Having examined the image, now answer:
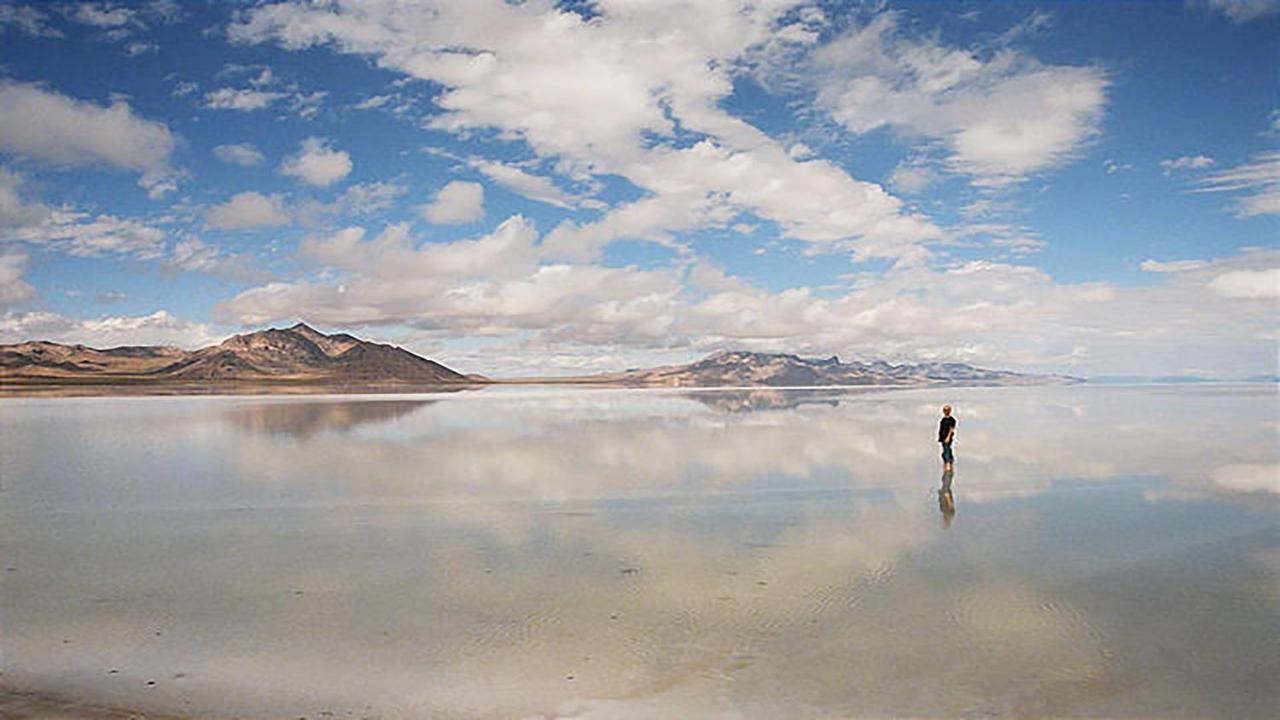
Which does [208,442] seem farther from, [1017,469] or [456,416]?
[1017,469]

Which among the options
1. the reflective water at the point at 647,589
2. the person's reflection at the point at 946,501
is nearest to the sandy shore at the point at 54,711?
the reflective water at the point at 647,589

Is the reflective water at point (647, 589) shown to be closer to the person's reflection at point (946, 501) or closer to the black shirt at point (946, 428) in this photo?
the person's reflection at point (946, 501)

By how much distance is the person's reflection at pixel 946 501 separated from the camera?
45.3ft

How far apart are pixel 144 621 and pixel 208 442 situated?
2254 cm

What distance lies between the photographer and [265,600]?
361 inches

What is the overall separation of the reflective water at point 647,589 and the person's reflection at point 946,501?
152 mm

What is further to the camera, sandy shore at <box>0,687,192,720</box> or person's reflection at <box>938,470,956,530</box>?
person's reflection at <box>938,470,956,530</box>


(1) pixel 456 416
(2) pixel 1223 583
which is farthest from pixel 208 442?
(2) pixel 1223 583

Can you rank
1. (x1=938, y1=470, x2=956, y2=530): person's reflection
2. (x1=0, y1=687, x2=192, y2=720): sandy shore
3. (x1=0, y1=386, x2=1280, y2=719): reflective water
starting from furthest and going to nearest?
(x1=938, y1=470, x2=956, y2=530): person's reflection < (x1=0, y1=386, x2=1280, y2=719): reflective water < (x1=0, y1=687, x2=192, y2=720): sandy shore

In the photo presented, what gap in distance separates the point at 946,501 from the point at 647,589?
28.0ft

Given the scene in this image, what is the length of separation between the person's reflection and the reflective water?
15 cm

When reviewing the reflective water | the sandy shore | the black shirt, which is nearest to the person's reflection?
the reflective water

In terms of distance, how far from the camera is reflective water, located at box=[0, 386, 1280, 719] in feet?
22.0

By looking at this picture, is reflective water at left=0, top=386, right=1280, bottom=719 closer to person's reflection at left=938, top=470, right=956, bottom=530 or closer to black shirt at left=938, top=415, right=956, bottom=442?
person's reflection at left=938, top=470, right=956, bottom=530
